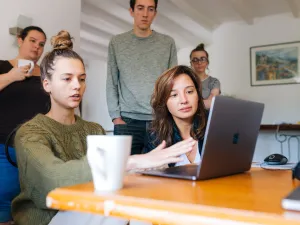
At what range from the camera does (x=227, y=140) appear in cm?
83

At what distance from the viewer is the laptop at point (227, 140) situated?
2.48 feet

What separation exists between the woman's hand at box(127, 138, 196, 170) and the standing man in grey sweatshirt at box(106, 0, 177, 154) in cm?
116

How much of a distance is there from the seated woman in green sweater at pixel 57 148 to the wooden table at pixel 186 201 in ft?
0.29

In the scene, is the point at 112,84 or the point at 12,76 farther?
the point at 112,84

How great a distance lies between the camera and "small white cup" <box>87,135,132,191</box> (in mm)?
570

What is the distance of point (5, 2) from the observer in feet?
7.45

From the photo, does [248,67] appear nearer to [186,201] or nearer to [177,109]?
[177,109]

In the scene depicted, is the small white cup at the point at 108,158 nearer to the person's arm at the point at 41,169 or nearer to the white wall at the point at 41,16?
the person's arm at the point at 41,169

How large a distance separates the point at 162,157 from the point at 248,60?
16.9 ft

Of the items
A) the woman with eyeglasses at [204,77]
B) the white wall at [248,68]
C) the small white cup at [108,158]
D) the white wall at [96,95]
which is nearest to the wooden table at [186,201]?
the small white cup at [108,158]

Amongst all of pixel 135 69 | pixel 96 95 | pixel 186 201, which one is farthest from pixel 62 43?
pixel 96 95

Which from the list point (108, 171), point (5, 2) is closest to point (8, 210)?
point (108, 171)

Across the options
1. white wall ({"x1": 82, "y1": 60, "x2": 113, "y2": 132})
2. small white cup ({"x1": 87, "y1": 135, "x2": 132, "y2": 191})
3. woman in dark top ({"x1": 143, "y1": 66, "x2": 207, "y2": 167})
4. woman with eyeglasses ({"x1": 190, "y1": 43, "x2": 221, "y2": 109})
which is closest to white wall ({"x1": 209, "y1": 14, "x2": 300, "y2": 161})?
woman with eyeglasses ({"x1": 190, "y1": 43, "x2": 221, "y2": 109})

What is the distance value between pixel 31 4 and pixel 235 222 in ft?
8.03
